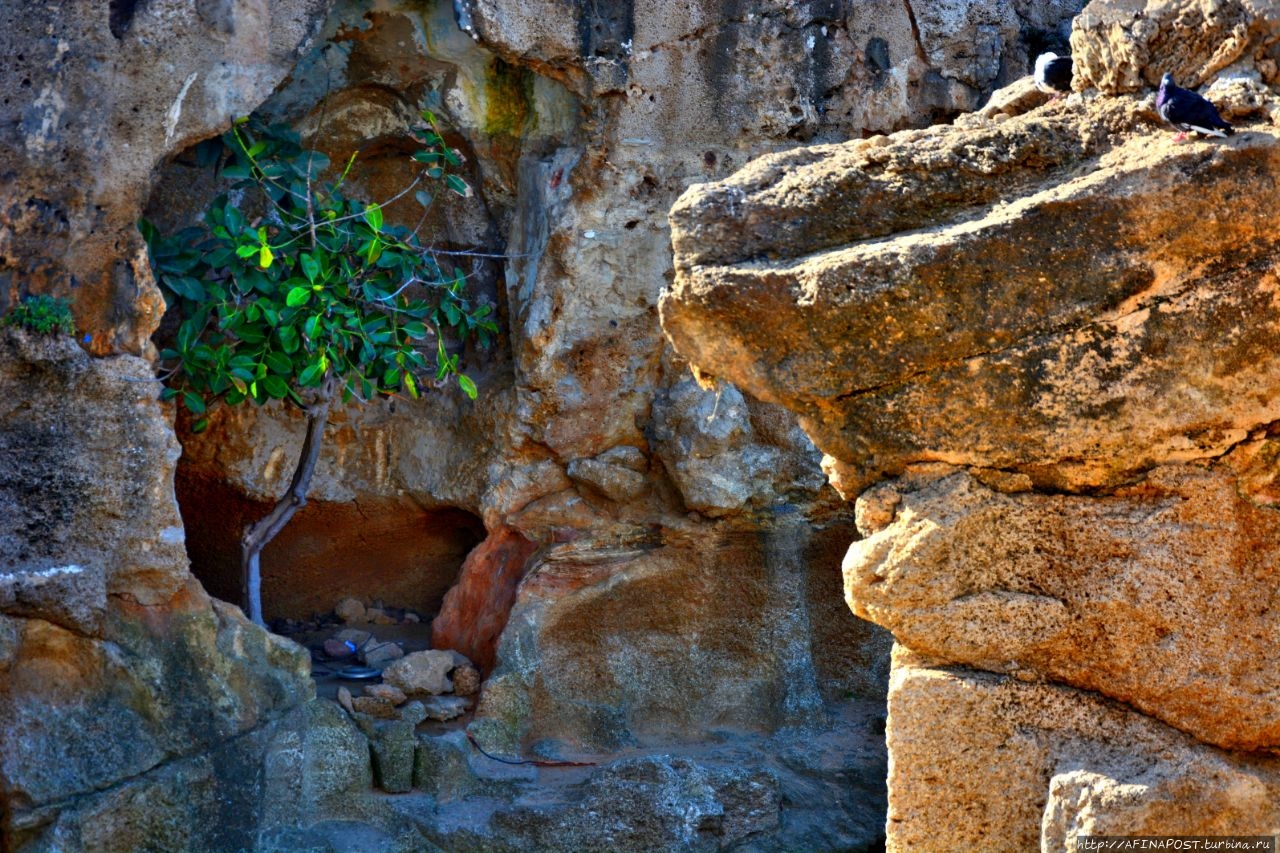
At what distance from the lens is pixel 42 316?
504cm

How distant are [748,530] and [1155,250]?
3224mm

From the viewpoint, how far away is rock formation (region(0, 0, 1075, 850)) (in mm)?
5273

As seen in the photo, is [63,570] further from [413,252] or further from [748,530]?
[748,530]

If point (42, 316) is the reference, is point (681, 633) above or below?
below

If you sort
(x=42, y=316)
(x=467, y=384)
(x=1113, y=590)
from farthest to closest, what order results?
(x=467, y=384) < (x=42, y=316) < (x=1113, y=590)

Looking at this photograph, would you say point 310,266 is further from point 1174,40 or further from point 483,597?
point 1174,40

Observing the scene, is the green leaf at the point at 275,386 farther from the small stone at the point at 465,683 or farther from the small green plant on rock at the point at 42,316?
the small stone at the point at 465,683

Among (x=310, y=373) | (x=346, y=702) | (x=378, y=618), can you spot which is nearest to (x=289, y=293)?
(x=310, y=373)

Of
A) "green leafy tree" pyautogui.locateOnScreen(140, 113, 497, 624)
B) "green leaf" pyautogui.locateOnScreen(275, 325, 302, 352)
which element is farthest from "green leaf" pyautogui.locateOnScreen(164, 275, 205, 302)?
"green leaf" pyautogui.locateOnScreen(275, 325, 302, 352)

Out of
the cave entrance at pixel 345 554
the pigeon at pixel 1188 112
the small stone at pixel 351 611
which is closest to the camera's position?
the pigeon at pixel 1188 112

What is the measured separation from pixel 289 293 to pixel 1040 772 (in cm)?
333

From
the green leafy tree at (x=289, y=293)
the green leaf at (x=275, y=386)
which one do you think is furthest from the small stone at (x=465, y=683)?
the green leaf at (x=275, y=386)

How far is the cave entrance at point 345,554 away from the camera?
645cm

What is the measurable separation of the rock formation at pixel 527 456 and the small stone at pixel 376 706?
0.29 ft
